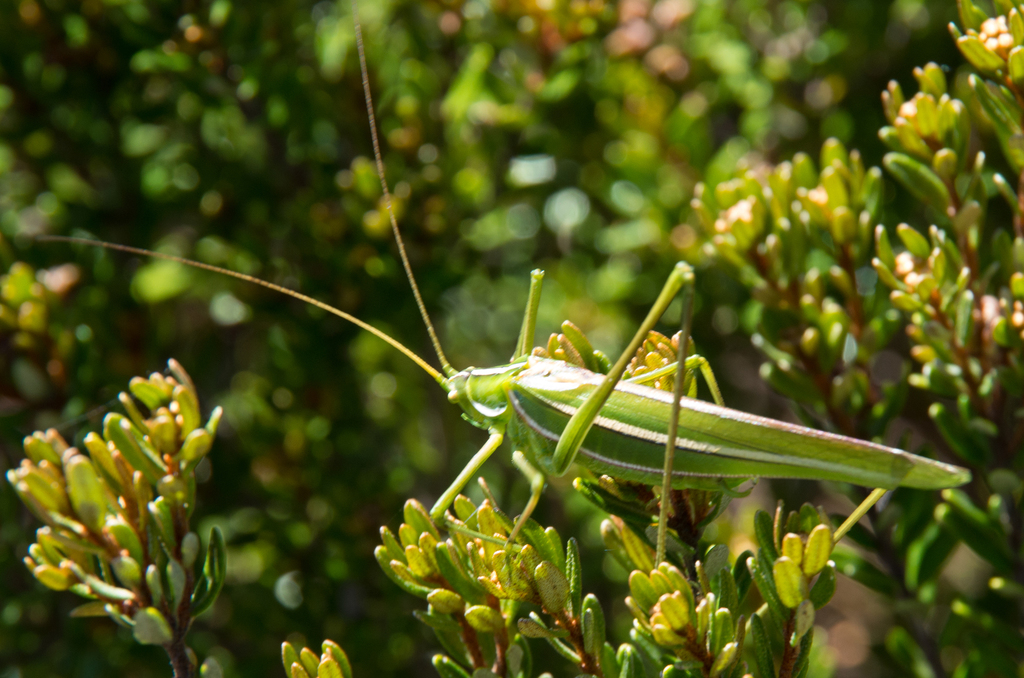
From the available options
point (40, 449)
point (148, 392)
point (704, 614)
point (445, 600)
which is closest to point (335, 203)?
point (148, 392)

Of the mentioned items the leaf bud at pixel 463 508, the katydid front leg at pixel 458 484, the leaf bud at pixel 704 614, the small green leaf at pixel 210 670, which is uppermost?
the leaf bud at pixel 463 508

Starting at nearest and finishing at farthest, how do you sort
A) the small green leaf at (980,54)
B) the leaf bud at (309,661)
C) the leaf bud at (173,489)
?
the leaf bud at (309,661) → the leaf bud at (173,489) → the small green leaf at (980,54)

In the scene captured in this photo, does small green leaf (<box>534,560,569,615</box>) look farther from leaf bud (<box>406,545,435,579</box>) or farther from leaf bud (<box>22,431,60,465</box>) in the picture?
leaf bud (<box>22,431,60,465</box>)

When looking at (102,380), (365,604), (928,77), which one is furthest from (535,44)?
(365,604)

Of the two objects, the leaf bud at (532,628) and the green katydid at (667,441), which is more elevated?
the green katydid at (667,441)

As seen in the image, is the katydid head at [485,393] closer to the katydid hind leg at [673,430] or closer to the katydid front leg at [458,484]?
the katydid front leg at [458,484]

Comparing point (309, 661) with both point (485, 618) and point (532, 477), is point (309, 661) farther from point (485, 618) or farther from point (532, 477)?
point (532, 477)

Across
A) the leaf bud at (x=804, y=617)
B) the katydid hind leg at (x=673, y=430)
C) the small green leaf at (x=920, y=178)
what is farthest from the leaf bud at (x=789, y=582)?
the small green leaf at (x=920, y=178)

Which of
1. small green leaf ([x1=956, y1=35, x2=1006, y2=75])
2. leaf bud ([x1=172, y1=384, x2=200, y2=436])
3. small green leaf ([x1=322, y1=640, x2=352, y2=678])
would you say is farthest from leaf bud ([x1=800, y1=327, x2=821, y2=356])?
leaf bud ([x1=172, y1=384, x2=200, y2=436])
